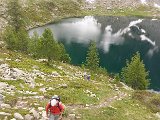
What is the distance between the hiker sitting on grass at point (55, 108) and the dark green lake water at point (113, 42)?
90659 millimetres

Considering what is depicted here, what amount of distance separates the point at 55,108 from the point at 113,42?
139 m

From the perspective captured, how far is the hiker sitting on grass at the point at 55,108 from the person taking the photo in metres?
23.4

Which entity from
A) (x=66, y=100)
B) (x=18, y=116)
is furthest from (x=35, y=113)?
(x=66, y=100)

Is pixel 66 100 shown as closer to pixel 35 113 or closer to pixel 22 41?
pixel 35 113

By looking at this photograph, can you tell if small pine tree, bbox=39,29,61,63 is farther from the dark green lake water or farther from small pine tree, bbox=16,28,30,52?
the dark green lake water

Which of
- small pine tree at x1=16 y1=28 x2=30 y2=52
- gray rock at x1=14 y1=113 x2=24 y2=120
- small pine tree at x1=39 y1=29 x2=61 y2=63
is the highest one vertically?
gray rock at x1=14 y1=113 x2=24 y2=120

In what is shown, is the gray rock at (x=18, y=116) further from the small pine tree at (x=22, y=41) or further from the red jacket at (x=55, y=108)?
the small pine tree at (x=22, y=41)

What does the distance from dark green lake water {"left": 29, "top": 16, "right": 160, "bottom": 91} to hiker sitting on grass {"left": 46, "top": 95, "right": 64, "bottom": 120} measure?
297ft

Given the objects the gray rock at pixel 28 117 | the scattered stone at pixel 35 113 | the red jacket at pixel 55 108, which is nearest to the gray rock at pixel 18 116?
the gray rock at pixel 28 117

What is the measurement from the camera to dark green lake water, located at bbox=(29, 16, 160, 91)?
13200 centimetres

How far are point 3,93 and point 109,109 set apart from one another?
11258 mm

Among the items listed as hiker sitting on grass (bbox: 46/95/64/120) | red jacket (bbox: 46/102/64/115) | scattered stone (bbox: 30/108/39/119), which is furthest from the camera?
scattered stone (bbox: 30/108/39/119)

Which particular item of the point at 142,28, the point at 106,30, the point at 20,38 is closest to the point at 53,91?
the point at 20,38

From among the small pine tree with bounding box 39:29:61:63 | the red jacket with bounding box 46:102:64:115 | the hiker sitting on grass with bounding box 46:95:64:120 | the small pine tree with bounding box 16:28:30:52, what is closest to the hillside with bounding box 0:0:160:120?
the hiker sitting on grass with bounding box 46:95:64:120
